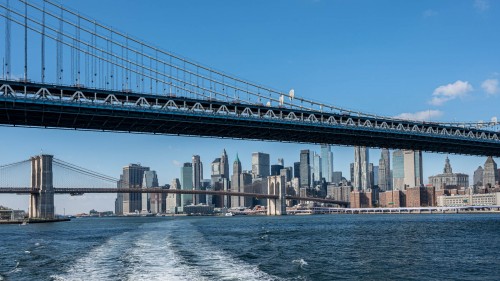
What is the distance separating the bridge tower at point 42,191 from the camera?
12319cm

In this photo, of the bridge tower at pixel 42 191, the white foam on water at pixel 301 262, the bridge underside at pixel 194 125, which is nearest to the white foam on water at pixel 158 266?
the white foam on water at pixel 301 262

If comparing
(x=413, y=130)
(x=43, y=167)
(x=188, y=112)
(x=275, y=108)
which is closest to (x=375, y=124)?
(x=413, y=130)

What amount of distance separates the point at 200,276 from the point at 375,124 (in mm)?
56933

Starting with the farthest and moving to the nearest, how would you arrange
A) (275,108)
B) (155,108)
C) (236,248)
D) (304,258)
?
(275,108) → (155,108) → (236,248) → (304,258)

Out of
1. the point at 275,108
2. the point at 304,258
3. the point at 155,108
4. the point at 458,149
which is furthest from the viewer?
the point at 458,149

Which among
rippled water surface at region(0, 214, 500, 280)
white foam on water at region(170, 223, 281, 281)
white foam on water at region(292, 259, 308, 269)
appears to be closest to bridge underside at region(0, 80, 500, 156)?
rippled water surface at region(0, 214, 500, 280)

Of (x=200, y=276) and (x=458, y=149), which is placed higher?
(x=458, y=149)

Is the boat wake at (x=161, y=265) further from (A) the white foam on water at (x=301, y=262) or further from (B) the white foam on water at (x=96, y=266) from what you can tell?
(A) the white foam on water at (x=301, y=262)

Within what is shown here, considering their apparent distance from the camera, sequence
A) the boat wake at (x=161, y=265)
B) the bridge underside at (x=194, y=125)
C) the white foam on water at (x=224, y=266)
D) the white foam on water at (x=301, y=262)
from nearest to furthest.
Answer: the white foam on water at (x=224, y=266), the boat wake at (x=161, y=265), the white foam on water at (x=301, y=262), the bridge underside at (x=194, y=125)

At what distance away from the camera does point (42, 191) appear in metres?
123

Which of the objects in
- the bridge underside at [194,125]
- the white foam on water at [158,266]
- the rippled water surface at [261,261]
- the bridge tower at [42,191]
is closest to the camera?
the white foam on water at [158,266]

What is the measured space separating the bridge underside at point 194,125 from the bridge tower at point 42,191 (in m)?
68.7

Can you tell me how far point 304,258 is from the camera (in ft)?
111

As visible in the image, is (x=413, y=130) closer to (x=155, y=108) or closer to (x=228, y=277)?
(x=155, y=108)
